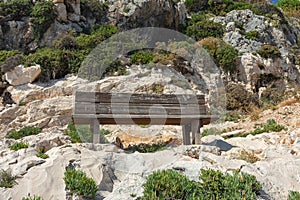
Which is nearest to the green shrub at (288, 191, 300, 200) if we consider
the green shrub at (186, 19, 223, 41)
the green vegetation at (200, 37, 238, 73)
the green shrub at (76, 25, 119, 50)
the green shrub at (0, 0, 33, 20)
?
the green vegetation at (200, 37, 238, 73)

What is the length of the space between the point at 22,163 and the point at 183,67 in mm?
12058

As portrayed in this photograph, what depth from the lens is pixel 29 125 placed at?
38.9ft

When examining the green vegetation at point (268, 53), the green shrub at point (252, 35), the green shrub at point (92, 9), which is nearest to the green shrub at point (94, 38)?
the green shrub at point (92, 9)

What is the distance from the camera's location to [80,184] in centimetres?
442

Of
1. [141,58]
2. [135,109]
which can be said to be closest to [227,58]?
[141,58]

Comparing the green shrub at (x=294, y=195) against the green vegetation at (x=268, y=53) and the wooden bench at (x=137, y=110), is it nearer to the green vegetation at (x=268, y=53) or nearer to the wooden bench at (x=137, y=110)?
the wooden bench at (x=137, y=110)

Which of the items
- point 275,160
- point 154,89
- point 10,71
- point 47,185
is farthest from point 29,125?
point 275,160

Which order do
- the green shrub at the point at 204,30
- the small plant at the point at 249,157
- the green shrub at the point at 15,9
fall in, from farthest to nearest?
the green shrub at the point at 204,30
the green shrub at the point at 15,9
the small plant at the point at 249,157

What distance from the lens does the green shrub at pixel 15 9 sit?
65.3 ft

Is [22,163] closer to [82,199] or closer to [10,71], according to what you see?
[82,199]

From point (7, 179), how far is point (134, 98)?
11.1 ft

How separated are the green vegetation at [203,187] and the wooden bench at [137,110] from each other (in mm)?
2813

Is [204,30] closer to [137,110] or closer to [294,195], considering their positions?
[137,110]

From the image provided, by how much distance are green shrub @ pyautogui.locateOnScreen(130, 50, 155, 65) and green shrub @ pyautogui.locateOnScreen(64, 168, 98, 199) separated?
1178cm
